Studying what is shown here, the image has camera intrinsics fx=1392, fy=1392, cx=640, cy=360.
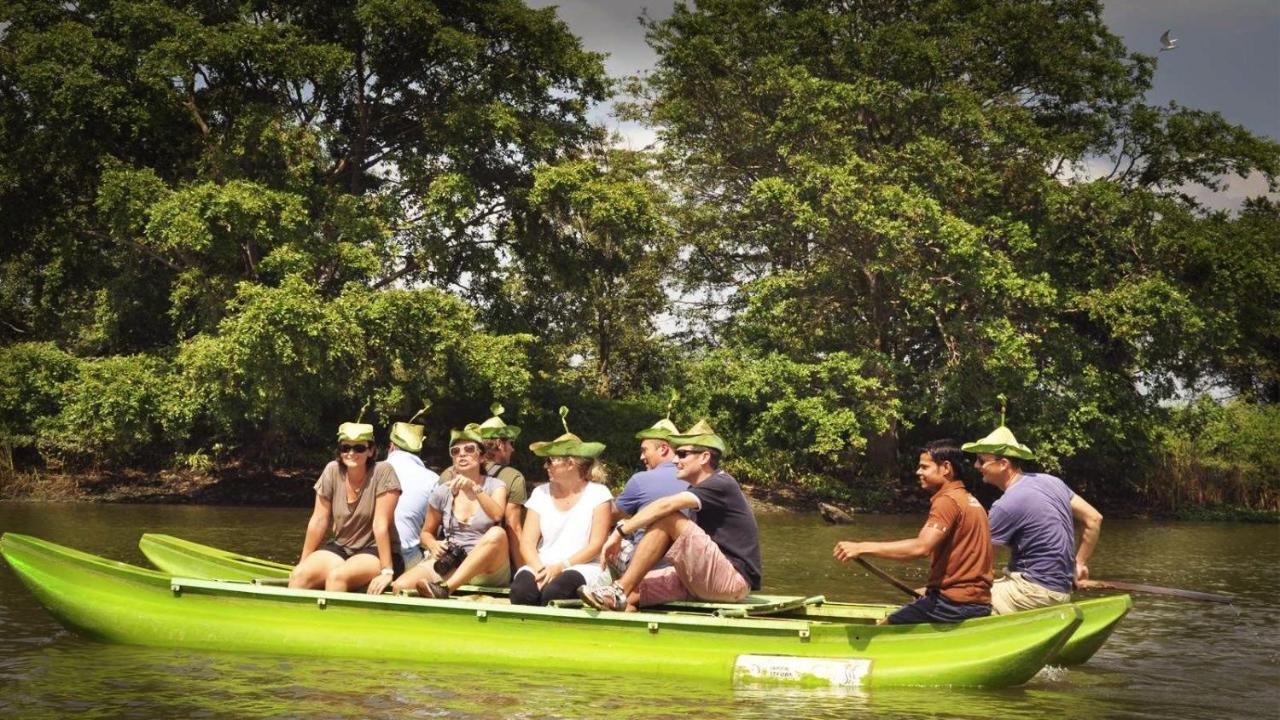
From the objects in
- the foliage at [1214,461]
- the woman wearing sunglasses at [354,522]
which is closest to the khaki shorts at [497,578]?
the woman wearing sunglasses at [354,522]

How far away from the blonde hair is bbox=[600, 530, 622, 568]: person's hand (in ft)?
1.48

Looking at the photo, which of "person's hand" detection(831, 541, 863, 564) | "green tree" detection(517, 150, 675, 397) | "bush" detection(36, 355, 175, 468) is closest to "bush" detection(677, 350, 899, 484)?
"green tree" detection(517, 150, 675, 397)

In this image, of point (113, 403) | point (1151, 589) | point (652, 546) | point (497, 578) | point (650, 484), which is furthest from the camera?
point (113, 403)

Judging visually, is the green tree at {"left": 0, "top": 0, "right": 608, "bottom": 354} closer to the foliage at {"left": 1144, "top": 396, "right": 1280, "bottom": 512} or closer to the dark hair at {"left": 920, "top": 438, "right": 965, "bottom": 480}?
the foliage at {"left": 1144, "top": 396, "right": 1280, "bottom": 512}

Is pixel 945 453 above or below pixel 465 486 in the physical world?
above

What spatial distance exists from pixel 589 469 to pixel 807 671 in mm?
2330

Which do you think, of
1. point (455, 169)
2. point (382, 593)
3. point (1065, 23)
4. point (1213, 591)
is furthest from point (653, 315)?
point (382, 593)

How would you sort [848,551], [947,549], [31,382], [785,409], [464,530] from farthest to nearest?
1. [785,409]
2. [31,382]
3. [464,530]
4. [947,549]
5. [848,551]

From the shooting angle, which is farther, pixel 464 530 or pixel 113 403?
pixel 113 403

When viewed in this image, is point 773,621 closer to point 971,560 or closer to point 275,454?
point 971,560

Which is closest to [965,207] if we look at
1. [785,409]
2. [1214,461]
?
[785,409]

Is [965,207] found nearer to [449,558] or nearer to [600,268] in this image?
[600,268]

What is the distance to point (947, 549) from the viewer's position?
9.95m

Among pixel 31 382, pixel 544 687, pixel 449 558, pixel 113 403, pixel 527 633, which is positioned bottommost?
pixel 544 687
